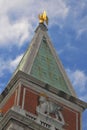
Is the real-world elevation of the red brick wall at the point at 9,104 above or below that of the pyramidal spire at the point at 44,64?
below

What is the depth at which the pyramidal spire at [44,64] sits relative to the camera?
43.0 meters

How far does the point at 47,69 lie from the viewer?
44.8m

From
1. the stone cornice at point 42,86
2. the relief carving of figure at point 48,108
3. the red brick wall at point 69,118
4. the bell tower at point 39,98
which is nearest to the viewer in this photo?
the bell tower at point 39,98

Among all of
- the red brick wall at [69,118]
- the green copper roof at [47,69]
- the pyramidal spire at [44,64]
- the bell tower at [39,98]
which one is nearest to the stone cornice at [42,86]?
the bell tower at [39,98]

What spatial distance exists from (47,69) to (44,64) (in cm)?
58

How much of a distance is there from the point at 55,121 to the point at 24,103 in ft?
8.94

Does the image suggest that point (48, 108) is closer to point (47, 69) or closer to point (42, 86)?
point (42, 86)

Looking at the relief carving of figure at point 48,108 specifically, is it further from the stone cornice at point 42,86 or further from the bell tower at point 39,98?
the stone cornice at point 42,86

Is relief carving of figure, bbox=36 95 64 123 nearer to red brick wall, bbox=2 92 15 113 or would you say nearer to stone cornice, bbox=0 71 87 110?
stone cornice, bbox=0 71 87 110

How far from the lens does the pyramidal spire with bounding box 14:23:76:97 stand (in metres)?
43.0

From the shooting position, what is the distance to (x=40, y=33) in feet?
159

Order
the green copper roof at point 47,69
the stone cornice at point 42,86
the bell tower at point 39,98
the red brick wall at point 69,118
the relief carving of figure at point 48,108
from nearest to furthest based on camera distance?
the bell tower at point 39,98, the relief carving of figure at point 48,108, the red brick wall at point 69,118, the stone cornice at point 42,86, the green copper roof at point 47,69

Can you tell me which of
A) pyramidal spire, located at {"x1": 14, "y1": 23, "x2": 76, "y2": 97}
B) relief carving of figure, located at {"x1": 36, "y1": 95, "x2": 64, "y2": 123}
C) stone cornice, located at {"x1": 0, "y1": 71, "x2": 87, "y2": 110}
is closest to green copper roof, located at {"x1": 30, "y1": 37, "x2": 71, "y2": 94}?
pyramidal spire, located at {"x1": 14, "y1": 23, "x2": 76, "y2": 97}

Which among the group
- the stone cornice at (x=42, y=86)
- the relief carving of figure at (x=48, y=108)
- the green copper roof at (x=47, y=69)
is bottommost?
the relief carving of figure at (x=48, y=108)
